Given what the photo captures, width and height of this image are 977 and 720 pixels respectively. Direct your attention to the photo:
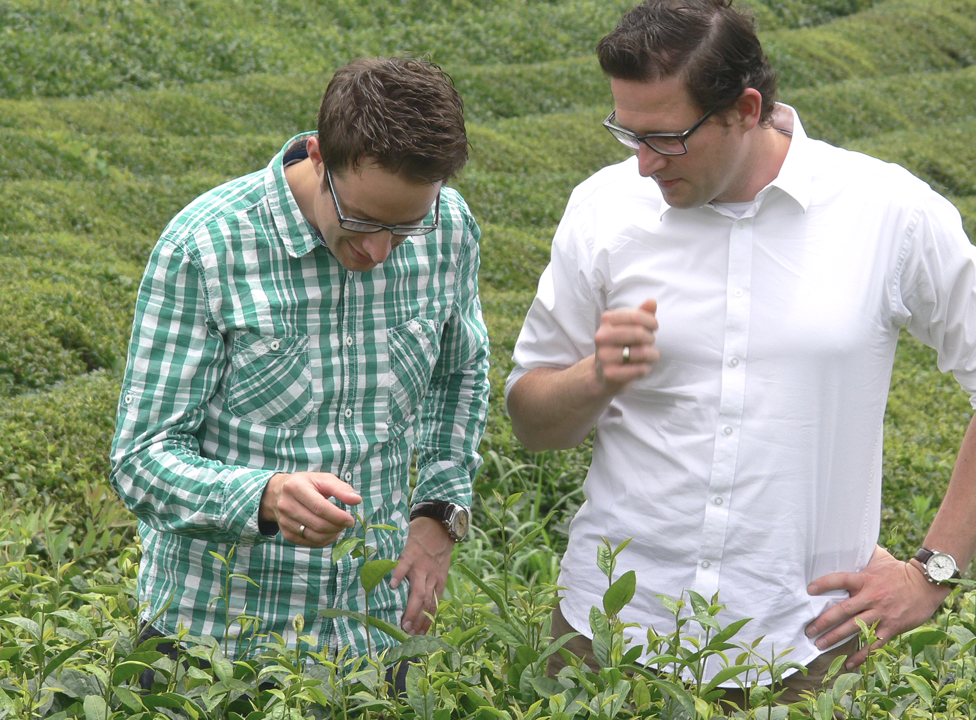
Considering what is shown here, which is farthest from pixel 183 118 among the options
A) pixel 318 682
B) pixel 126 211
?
pixel 318 682

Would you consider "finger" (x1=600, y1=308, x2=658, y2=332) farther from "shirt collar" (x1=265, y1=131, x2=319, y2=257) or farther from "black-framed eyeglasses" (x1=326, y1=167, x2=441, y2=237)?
"shirt collar" (x1=265, y1=131, x2=319, y2=257)

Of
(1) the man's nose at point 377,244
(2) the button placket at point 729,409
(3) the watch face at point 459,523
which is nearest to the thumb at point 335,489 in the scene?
(1) the man's nose at point 377,244

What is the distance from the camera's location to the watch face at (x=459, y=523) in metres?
2.36

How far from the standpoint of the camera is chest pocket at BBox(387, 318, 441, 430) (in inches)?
85.3

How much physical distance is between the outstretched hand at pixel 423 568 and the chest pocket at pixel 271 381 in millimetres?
441

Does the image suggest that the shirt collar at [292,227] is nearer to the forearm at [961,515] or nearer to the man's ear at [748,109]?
the man's ear at [748,109]

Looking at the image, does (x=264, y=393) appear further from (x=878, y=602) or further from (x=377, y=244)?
(x=878, y=602)

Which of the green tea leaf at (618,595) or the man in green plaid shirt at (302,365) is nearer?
the green tea leaf at (618,595)

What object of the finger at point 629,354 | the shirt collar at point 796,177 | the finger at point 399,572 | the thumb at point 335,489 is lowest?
the finger at point 399,572

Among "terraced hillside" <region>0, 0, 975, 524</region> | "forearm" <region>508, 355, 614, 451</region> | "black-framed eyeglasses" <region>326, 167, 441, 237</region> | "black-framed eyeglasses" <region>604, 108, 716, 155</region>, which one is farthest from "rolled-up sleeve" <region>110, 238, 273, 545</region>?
"terraced hillside" <region>0, 0, 975, 524</region>

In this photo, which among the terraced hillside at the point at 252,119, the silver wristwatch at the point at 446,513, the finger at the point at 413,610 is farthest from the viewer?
the terraced hillside at the point at 252,119

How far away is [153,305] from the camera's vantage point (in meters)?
1.91

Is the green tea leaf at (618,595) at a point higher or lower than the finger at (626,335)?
lower

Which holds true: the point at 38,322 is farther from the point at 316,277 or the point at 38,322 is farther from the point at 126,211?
the point at 316,277
